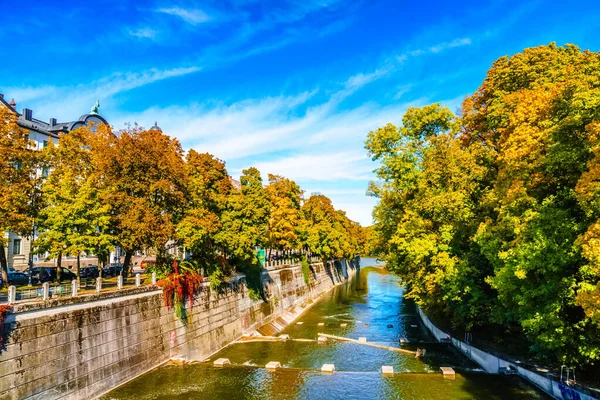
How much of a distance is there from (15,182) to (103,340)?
1124 centimetres

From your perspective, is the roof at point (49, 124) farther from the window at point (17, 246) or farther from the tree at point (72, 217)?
the tree at point (72, 217)

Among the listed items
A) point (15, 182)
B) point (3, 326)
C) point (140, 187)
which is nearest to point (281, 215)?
point (140, 187)

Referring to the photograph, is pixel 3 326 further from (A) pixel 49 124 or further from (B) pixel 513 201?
(A) pixel 49 124

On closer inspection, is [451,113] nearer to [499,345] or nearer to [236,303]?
[499,345]

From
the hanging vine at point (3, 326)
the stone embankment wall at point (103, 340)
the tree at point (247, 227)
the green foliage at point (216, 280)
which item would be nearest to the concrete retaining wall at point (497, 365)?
the tree at point (247, 227)

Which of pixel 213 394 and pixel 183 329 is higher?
pixel 183 329

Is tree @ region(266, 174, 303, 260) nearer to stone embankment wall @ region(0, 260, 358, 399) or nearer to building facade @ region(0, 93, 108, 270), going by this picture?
stone embankment wall @ region(0, 260, 358, 399)

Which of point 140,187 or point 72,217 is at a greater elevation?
point 140,187

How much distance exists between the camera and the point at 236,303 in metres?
35.8

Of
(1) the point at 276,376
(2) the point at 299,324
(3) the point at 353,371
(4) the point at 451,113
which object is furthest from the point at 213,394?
(4) the point at 451,113

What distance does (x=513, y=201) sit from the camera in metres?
17.6

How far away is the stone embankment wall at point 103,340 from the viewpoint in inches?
619

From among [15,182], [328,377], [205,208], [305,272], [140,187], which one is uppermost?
[15,182]

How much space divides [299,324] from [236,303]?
10.3 metres
